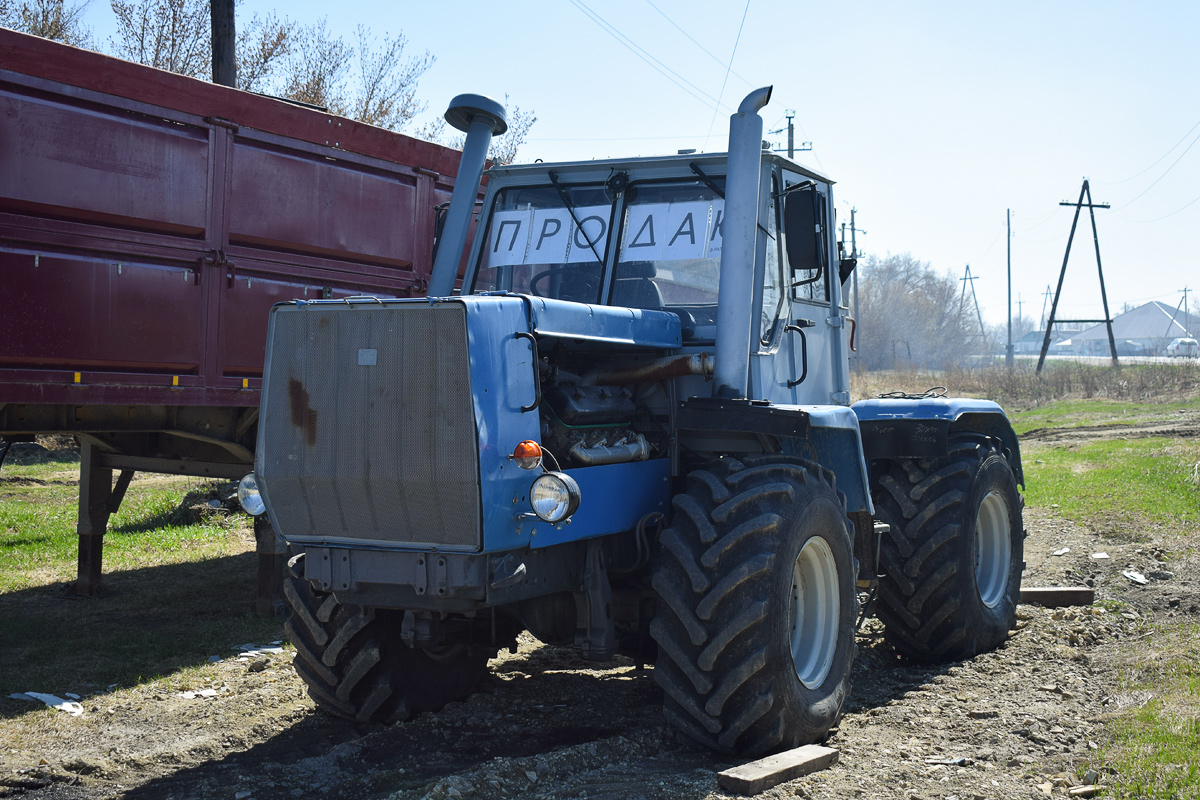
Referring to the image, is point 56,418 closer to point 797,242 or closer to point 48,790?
point 48,790

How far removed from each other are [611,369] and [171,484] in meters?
12.1

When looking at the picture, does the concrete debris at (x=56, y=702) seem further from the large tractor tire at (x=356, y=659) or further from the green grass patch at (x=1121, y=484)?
the green grass patch at (x=1121, y=484)

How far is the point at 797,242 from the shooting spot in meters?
5.11

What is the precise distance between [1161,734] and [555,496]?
2.89 metres

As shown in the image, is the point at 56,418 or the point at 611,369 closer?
the point at 611,369

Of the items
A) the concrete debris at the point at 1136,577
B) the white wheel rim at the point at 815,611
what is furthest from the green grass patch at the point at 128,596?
the concrete debris at the point at 1136,577

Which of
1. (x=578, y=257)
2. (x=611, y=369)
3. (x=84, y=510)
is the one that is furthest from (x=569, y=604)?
(x=84, y=510)

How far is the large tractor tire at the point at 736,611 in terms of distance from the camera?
4.23 m

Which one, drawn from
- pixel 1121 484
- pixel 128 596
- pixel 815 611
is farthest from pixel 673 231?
pixel 1121 484

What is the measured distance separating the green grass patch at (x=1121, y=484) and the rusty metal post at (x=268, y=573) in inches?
313

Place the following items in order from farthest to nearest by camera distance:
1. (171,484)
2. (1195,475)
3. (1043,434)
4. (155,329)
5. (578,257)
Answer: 1. (1043,434)
2. (171,484)
3. (1195,475)
4. (155,329)
5. (578,257)

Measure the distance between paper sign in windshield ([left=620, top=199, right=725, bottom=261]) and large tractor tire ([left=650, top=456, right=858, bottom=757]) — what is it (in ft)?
3.95

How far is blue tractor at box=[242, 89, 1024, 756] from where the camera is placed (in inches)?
162

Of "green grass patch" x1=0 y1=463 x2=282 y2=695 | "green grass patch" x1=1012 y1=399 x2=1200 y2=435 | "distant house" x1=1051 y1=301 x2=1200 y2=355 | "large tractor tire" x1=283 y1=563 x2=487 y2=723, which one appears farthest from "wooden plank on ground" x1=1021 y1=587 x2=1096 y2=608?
"distant house" x1=1051 y1=301 x2=1200 y2=355
